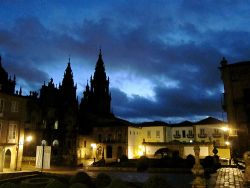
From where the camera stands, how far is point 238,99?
117 feet

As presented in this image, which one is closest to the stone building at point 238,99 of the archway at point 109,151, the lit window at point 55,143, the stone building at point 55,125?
the archway at point 109,151

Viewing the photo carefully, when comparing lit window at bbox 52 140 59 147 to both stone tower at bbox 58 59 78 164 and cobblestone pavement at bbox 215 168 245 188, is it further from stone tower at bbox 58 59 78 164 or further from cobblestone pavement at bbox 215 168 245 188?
cobblestone pavement at bbox 215 168 245 188

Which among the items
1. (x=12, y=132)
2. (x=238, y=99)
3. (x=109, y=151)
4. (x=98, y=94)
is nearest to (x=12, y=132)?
(x=12, y=132)

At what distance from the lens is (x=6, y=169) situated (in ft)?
124

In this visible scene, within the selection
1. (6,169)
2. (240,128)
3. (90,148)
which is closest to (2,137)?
(6,169)

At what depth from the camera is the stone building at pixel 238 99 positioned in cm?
3453

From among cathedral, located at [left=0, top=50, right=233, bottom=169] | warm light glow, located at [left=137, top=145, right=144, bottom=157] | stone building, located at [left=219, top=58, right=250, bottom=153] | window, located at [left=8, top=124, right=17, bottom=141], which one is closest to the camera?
stone building, located at [left=219, top=58, right=250, bottom=153]

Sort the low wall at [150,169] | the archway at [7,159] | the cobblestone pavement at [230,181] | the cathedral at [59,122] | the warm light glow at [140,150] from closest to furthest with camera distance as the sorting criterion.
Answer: the cobblestone pavement at [230,181], the low wall at [150,169], the archway at [7,159], the cathedral at [59,122], the warm light glow at [140,150]

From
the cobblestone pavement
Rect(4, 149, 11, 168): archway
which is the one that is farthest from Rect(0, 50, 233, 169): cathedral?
the cobblestone pavement

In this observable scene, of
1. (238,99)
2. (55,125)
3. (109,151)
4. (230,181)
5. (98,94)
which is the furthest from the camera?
(98,94)

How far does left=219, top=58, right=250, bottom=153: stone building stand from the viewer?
3453 centimetres

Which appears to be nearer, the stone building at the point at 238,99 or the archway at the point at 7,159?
the stone building at the point at 238,99

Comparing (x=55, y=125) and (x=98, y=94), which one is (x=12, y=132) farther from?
(x=98, y=94)

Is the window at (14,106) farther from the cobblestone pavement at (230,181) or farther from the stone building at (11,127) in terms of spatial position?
the cobblestone pavement at (230,181)
